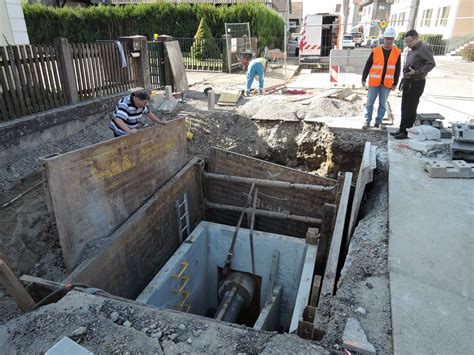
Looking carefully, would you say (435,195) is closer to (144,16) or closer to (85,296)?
(85,296)

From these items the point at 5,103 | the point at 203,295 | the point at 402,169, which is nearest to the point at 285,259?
the point at 203,295

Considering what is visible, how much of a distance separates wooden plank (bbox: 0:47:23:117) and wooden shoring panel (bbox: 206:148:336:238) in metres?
3.73

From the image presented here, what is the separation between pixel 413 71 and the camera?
6.09m

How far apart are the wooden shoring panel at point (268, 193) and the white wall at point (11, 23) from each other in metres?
6.51

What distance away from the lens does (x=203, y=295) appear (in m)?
7.18

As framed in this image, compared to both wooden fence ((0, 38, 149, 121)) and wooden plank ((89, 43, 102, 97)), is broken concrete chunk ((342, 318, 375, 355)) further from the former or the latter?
wooden plank ((89, 43, 102, 97))

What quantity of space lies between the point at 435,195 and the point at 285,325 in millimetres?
3641

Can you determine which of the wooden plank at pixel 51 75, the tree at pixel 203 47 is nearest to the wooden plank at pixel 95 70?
the wooden plank at pixel 51 75

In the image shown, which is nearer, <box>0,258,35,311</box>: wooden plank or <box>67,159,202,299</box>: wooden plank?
<box>0,258,35,311</box>: wooden plank

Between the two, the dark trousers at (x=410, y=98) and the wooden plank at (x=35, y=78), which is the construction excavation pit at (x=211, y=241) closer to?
the dark trousers at (x=410, y=98)

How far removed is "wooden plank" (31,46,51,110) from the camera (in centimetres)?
661

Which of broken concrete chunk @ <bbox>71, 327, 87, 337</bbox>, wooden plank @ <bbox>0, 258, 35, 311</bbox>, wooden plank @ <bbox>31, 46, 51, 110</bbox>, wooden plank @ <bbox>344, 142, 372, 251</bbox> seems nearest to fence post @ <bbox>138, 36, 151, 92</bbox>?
wooden plank @ <bbox>31, 46, 51, 110</bbox>

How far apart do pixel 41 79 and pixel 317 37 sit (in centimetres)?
1520

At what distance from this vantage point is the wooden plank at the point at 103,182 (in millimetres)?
4559
